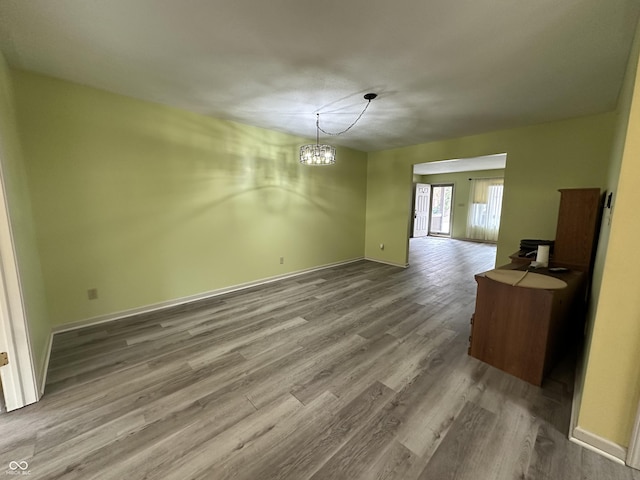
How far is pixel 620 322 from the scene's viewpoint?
4.23ft

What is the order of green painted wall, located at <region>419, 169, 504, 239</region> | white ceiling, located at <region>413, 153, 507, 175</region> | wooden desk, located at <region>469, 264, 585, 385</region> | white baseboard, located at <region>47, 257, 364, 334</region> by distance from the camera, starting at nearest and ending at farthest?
1. wooden desk, located at <region>469, 264, 585, 385</region>
2. white baseboard, located at <region>47, 257, 364, 334</region>
3. white ceiling, located at <region>413, 153, 507, 175</region>
4. green painted wall, located at <region>419, 169, 504, 239</region>

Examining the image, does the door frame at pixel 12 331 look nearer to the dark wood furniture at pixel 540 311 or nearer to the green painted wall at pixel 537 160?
the dark wood furniture at pixel 540 311

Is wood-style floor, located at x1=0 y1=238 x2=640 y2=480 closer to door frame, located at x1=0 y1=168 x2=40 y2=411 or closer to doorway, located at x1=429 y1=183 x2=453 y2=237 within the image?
door frame, located at x1=0 y1=168 x2=40 y2=411

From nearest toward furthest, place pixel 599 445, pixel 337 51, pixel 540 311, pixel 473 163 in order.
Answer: pixel 599 445
pixel 540 311
pixel 337 51
pixel 473 163

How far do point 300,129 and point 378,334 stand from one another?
3.25 m

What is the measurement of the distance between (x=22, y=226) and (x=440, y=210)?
437 inches

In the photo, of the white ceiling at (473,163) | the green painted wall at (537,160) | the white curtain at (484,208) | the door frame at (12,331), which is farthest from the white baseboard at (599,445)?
the white curtain at (484,208)

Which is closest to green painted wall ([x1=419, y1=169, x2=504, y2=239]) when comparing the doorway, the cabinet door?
the doorway

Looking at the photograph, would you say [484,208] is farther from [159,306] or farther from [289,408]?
[159,306]

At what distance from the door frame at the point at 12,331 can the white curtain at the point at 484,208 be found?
10.1m

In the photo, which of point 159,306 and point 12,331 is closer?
point 12,331

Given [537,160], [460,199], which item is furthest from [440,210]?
[537,160]

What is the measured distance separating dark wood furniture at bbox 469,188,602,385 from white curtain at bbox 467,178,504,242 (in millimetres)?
6319

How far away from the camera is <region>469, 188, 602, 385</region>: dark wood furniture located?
1863 millimetres
